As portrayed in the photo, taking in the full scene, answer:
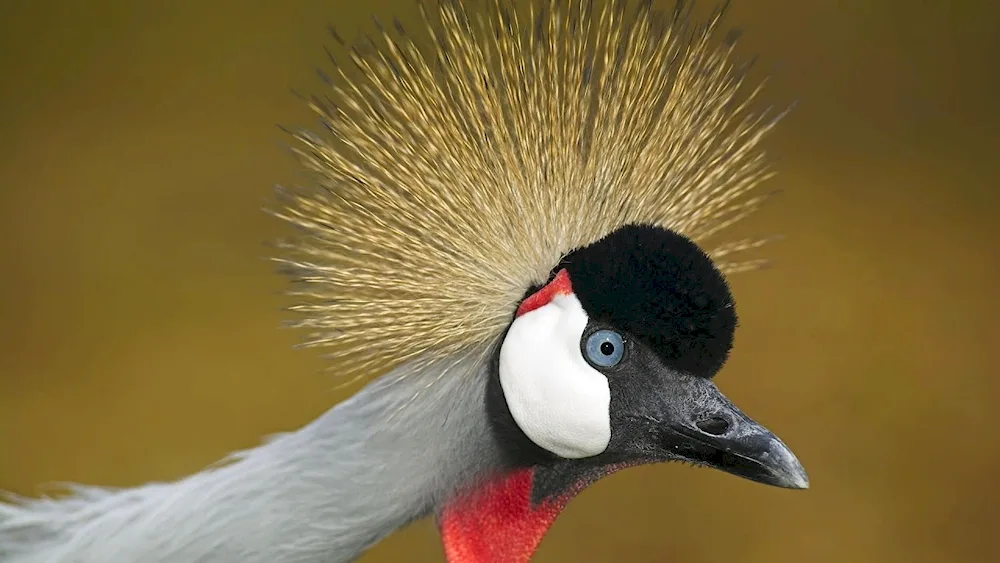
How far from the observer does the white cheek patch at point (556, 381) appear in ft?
3.14

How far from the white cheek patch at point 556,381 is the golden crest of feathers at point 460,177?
45 mm

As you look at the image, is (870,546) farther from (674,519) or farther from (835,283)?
(835,283)

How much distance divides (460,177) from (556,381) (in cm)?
23

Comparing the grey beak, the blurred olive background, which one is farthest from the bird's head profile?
the blurred olive background

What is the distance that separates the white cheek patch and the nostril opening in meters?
0.09

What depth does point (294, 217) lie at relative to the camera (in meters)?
1.01

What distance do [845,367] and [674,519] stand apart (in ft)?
1.75

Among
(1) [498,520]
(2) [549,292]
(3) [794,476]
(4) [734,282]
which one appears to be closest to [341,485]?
(1) [498,520]

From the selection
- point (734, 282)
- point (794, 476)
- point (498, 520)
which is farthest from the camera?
point (734, 282)

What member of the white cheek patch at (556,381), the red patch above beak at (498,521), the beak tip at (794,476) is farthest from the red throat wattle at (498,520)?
the beak tip at (794,476)

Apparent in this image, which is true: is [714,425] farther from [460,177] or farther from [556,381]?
[460,177]

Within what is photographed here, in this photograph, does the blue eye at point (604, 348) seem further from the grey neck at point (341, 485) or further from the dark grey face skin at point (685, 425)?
the grey neck at point (341, 485)

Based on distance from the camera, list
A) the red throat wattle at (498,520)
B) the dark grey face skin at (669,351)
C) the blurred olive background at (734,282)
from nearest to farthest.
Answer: the dark grey face skin at (669,351) → the red throat wattle at (498,520) → the blurred olive background at (734,282)

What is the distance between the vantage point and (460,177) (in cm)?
99
